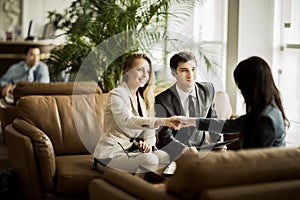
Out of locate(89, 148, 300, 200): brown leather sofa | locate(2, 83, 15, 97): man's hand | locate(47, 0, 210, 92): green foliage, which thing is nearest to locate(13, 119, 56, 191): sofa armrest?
locate(47, 0, 210, 92): green foliage

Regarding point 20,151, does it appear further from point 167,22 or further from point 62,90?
point 167,22

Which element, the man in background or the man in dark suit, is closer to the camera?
the man in dark suit

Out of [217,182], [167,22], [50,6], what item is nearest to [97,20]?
[167,22]

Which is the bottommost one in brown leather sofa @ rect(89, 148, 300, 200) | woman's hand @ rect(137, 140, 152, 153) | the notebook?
the notebook

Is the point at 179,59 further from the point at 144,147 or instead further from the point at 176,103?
the point at 144,147

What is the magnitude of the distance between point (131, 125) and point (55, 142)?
0.71 m

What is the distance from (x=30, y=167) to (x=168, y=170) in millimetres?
973

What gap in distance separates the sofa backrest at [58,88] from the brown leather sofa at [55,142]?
0.02 metres

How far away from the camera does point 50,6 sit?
32.4 feet

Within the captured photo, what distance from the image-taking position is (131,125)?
3.89m

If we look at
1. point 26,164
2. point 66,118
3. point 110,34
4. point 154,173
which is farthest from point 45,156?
point 110,34

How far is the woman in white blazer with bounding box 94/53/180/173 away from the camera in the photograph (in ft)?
12.7

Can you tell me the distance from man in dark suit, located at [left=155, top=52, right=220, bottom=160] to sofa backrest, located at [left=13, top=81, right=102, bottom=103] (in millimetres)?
797

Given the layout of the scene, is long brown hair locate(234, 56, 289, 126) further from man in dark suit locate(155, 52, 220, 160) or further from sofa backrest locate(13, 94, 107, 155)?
sofa backrest locate(13, 94, 107, 155)
